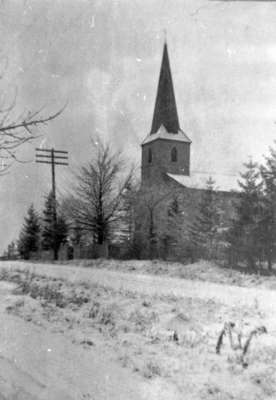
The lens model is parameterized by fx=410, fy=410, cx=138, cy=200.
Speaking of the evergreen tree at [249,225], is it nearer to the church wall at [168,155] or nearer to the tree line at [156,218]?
the tree line at [156,218]

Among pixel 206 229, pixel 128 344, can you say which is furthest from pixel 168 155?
pixel 128 344

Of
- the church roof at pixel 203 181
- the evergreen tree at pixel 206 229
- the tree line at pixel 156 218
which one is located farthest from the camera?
the church roof at pixel 203 181

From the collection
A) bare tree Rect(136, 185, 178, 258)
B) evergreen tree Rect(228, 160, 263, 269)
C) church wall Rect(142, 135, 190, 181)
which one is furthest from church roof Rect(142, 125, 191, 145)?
evergreen tree Rect(228, 160, 263, 269)

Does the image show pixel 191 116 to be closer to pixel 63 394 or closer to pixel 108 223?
pixel 63 394

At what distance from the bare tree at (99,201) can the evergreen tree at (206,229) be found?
4.29 m

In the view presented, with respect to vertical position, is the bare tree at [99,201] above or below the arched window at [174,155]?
below

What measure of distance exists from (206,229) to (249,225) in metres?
7.40

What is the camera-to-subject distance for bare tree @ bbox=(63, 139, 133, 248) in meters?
18.3

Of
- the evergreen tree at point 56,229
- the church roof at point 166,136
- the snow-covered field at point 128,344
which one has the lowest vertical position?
the snow-covered field at point 128,344

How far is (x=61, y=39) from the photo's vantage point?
630 centimetres

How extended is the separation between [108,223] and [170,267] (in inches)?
254

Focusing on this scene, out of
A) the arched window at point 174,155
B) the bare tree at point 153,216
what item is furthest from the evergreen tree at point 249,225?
the arched window at point 174,155

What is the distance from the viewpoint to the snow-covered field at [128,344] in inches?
165

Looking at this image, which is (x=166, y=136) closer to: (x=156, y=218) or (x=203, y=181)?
(x=203, y=181)
